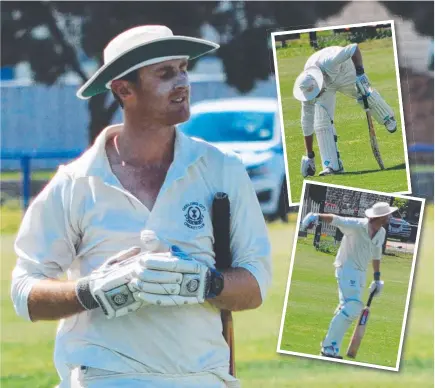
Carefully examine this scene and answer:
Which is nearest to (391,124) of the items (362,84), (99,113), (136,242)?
(362,84)

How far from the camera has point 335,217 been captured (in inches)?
243

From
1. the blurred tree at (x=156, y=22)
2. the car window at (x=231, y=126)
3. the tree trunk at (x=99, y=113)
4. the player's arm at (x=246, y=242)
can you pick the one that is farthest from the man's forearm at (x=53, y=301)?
the car window at (x=231, y=126)

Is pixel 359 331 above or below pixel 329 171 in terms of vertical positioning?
below

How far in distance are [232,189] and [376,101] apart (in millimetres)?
1195

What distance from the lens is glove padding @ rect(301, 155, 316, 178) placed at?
498cm

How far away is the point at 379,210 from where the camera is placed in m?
6.05

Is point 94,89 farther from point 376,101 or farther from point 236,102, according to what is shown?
point 236,102

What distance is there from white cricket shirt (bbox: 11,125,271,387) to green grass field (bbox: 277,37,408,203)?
0.99 m

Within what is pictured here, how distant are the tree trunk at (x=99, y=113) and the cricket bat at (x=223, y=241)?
9716mm

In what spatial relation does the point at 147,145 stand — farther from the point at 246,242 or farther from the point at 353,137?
the point at 353,137

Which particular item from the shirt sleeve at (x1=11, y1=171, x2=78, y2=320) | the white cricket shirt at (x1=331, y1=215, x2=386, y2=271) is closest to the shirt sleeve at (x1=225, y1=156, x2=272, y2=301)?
the shirt sleeve at (x1=11, y1=171, x2=78, y2=320)

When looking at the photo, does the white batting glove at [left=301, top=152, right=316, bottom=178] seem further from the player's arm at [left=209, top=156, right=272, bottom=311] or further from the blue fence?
the blue fence

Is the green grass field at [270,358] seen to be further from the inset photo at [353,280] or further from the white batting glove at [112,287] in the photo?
the white batting glove at [112,287]

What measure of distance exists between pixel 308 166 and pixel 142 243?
1.29 meters
